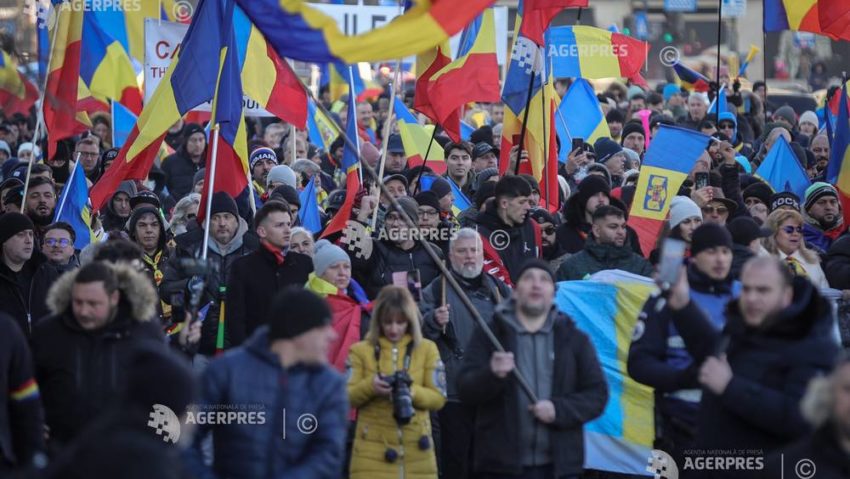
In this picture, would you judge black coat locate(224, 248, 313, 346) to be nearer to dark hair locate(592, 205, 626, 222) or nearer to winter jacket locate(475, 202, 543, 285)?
winter jacket locate(475, 202, 543, 285)

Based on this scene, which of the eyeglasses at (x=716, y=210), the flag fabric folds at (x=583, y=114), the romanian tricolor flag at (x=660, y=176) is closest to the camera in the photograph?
the eyeglasses at (x=716, y=210)

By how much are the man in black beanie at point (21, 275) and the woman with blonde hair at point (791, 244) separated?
4.47 meters

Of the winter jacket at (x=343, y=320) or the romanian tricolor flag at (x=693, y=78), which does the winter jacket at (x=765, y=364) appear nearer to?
the winter jacket at (x=343, y=320)

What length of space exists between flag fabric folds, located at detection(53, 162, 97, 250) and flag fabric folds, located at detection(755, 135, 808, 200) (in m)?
5.87

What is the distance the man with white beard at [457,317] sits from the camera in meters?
8.99

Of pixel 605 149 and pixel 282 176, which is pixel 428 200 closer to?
pixel 282 176

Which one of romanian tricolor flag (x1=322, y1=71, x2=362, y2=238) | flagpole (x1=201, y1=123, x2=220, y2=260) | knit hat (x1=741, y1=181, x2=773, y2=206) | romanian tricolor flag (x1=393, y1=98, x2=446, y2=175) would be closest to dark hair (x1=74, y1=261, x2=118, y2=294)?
flagpole (x1=201, y1=123, x2=220, y2=260)

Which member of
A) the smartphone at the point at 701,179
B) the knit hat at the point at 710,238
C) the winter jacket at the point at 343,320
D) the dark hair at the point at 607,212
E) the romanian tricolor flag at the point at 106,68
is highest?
the romanian tricolor flag at the point at 106,68

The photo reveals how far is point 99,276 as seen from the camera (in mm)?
7227

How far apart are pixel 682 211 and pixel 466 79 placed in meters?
3.34

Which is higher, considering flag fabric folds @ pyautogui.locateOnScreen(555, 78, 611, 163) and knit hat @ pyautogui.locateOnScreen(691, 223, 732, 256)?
flag fabric folds @ pyautogui.locateOnScreen(555, 78, 611, 163)

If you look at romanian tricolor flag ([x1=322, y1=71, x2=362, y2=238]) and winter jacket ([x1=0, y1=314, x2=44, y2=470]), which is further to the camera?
romanian tricolor flag ([x1=322, y1=71, x2=362, y2=238])

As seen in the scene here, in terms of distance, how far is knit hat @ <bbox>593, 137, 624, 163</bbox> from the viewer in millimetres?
14570

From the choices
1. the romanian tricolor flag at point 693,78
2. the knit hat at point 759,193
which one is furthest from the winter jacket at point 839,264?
the romanian tricolor flag at point 693,78
